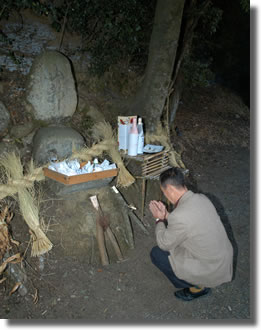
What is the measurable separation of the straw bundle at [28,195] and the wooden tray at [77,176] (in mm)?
205

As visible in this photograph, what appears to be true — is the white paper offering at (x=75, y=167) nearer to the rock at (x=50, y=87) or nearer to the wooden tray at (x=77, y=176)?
the wooden tray at (x=77, y=176)

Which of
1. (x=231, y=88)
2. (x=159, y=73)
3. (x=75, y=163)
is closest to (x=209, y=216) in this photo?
(x=75, y=163)

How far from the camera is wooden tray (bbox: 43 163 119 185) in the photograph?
9.53 ft

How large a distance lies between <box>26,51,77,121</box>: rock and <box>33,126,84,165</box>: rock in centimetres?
44

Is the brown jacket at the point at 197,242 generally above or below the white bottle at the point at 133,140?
below

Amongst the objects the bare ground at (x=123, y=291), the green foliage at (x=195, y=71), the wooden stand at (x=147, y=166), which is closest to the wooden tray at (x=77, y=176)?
the wooden stand at (x=147, y=166)

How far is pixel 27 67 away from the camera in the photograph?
5000mm

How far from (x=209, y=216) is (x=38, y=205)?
5.40 feet

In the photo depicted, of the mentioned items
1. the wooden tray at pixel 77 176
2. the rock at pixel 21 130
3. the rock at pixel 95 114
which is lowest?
the wooden tray at pixel 77 176

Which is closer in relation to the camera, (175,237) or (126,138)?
(175,237)

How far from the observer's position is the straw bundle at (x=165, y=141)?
4005 millimetres

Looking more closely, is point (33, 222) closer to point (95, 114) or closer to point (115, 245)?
point (115, 245)

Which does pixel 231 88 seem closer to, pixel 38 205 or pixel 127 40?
pixel 127 40

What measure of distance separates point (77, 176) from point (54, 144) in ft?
3.51
